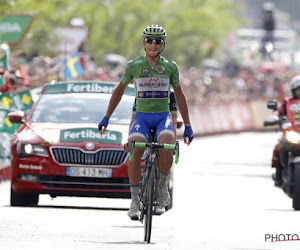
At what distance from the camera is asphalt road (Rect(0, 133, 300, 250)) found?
38.5 feet

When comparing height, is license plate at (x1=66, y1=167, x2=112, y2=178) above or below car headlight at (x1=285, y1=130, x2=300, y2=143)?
below

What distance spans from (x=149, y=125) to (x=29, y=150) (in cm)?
313

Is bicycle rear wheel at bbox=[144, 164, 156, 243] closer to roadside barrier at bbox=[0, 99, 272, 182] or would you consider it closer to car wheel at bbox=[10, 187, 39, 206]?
car wheel at bbox=[10, 187, 39, 206]

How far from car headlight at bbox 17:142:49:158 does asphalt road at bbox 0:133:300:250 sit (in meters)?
0.63

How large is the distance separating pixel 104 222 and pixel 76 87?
12.0ft

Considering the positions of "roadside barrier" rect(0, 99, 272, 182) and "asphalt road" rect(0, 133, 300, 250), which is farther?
→ "roadside barrier" rect(0, 99, 272, 182)

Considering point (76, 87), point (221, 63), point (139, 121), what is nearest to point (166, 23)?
point (221, 63)

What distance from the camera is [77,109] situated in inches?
655

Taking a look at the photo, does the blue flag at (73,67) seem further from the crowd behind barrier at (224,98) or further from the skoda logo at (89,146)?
the skoda logo at (89,146)

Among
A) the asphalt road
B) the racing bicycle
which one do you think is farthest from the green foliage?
the racing bicycle

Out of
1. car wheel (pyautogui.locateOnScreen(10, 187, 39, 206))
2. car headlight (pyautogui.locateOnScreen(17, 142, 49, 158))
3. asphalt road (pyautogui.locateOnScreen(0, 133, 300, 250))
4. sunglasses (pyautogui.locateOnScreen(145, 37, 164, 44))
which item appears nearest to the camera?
asphalt road (pyautogui.locateOnScreen(0, 133, 300, 250))

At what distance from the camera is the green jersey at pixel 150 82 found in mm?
12727

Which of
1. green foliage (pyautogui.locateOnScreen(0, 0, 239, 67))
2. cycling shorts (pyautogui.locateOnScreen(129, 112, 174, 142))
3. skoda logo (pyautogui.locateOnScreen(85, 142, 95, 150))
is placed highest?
green foliage (pyautogui.locateOnScreen(0, 0, 239, 67))

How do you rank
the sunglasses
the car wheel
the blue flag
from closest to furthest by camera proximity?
1. the sunglasses
2. the car wheel
3. the blue flag
